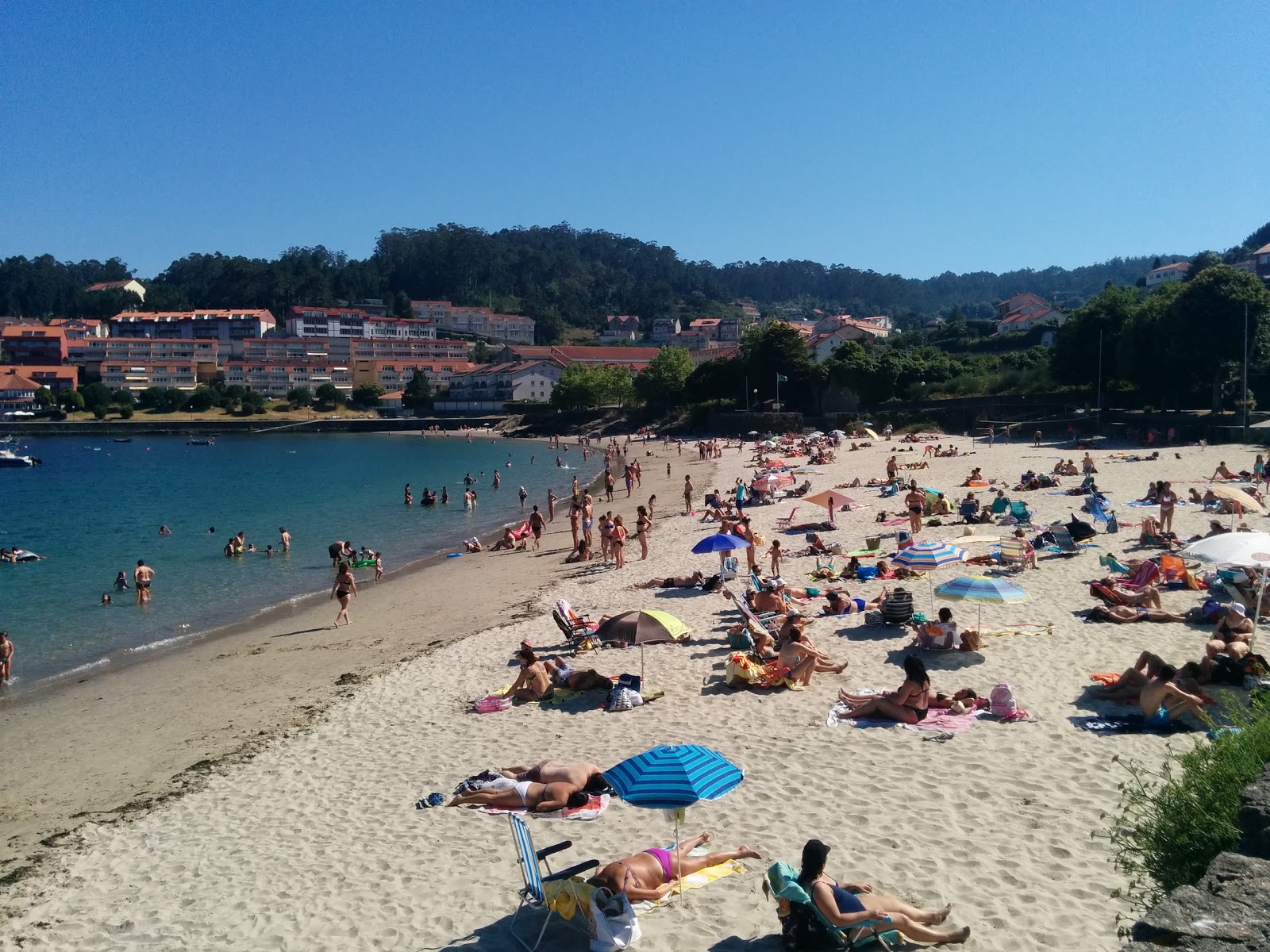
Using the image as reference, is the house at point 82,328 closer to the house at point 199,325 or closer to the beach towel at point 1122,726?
the house at point 199,325

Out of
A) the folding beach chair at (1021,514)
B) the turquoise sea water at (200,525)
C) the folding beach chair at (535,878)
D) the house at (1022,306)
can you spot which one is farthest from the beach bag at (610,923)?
the house at (1022,306)

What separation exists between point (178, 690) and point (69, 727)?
1.49 meters

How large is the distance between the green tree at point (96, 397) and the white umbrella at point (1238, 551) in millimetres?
114088

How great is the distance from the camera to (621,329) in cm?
17488

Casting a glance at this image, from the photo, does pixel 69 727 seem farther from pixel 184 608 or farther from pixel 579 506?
pixel 579 506

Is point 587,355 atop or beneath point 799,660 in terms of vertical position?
atop

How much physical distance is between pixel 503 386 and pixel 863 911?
10466cm

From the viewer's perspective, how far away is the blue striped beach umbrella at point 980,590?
1048 cm

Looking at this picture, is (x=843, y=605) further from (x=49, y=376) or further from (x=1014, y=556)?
(x=49, y=376)

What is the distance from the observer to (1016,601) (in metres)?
12.4

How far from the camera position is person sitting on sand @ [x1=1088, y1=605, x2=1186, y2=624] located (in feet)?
36.6

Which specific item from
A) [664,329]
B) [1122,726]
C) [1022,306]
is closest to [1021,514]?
[1122,726]

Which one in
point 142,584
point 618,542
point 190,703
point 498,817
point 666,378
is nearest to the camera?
point 498,817

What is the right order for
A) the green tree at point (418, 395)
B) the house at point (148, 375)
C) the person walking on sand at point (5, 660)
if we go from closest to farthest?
the person walking on sand at point (5, 660), the green tree at point (418, 395), the house at point (148, 375)
